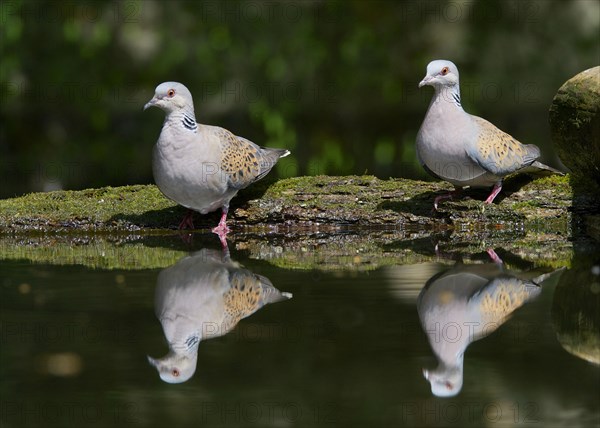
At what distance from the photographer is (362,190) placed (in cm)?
760

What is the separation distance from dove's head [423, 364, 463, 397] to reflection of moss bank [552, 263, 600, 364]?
474mm

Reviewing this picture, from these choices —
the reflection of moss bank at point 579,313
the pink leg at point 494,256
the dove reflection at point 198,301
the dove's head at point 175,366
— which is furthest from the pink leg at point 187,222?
the dove's head at point 175,366

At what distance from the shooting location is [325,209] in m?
7.46

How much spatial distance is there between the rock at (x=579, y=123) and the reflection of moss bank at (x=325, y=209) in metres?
0.26

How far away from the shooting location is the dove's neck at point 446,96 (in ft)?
24.1

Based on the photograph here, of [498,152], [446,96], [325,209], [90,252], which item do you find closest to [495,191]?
[498,152]

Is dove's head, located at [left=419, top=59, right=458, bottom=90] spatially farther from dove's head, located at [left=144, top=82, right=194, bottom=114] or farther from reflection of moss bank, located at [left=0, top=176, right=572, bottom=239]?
dove's head, located at [left=144, top=82, right=194, bottom=114]

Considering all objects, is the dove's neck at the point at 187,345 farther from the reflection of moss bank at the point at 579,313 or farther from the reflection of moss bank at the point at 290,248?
the reflection of moss bank at the point at 290,248

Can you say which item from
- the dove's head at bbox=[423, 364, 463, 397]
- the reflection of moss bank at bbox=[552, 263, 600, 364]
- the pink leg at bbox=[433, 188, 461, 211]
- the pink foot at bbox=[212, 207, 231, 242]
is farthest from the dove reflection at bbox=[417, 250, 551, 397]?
the pink foot at bbox=[212, 207, 231, 242]

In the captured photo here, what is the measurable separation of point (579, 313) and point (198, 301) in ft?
5.38

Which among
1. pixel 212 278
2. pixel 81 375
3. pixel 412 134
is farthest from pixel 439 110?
pixel 412 134

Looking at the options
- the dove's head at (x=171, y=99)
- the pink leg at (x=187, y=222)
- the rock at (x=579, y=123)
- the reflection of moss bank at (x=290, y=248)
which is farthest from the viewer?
the pink leg at (x=187, y=222)

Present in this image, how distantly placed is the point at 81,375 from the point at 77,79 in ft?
28.0

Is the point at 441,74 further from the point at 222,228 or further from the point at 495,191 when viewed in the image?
the point at 222,228
